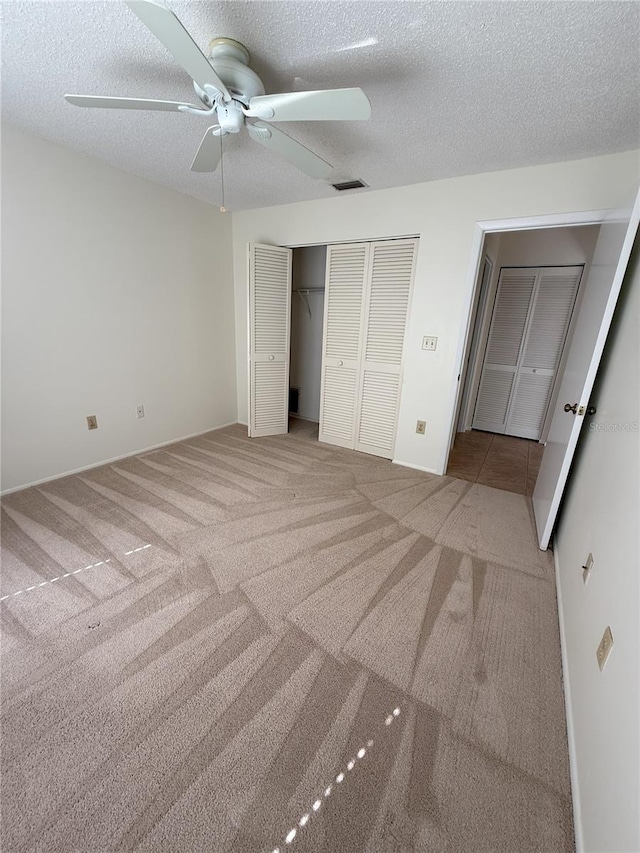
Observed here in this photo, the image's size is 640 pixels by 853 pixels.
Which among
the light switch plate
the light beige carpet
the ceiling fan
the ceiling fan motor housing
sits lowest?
the light beige carpet

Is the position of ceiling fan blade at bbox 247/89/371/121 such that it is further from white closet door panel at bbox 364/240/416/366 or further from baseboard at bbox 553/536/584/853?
baseboard at bbox 553/536/584/853

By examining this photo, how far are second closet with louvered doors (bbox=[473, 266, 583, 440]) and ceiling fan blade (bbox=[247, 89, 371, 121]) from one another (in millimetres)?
3385

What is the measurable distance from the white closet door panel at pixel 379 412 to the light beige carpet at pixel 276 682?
3.66 ft

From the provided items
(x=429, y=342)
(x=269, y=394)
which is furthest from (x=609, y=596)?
(x=269, y=394)

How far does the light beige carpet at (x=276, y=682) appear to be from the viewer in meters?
0.93

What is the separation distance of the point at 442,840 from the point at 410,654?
0.53 m

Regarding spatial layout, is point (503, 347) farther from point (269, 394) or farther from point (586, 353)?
point (269, 394)

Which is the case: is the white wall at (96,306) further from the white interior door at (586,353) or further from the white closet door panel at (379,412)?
the white interior door at (586,353)

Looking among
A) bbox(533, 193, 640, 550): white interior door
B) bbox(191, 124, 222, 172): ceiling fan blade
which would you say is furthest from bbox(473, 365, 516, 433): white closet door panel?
bbox(191, 124, 222, 172): ceiling fan blade

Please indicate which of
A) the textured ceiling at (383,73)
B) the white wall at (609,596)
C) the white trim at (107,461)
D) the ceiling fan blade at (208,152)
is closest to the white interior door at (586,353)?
the white wall at (609,596)

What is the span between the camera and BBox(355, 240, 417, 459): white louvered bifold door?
2.91 metres

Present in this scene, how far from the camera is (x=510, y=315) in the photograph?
13.2 feet

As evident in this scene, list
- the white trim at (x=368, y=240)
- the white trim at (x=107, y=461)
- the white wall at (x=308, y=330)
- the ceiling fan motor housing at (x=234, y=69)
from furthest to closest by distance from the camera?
the white wall at (x=308, y=330)
the white trim at (x=368, y=240)
the white trim at (x=107, y=461)
the ceiling fan motor housing at (x=234, y=69)

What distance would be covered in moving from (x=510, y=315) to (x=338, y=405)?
2418mm
